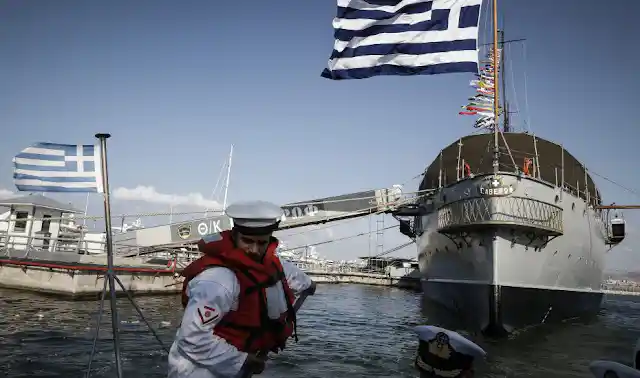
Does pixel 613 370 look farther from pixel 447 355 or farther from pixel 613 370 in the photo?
pixel 447 355

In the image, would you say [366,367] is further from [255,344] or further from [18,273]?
[18,273]

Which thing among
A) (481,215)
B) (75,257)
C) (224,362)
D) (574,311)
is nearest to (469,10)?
(481,215)

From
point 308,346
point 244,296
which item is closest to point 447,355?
point 244,296

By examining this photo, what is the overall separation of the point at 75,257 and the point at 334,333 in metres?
12.9

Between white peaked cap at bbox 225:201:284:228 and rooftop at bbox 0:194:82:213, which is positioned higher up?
rooftop at bbox 0:194:82:213

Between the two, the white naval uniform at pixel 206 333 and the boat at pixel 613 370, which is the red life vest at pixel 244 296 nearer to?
the white naval uniform at pixel 206 333

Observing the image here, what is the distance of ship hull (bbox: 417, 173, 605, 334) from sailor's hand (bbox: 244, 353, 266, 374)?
11.9m

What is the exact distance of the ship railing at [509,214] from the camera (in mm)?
13141

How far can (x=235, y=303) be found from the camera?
251 cm

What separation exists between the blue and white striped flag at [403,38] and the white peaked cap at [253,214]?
8109 mm

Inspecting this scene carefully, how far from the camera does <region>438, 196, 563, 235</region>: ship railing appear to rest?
1314 centimetres

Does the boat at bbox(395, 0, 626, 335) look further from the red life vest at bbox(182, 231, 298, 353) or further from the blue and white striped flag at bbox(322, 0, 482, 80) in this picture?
the red life vest at bbox(182, 231, 298, 353)

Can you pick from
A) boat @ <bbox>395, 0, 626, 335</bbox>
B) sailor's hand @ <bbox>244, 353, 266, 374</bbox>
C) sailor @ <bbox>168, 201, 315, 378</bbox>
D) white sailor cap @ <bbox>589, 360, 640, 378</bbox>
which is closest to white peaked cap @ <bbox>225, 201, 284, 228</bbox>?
sailor @ <bbox>168, 201, 315, 378</bbox>

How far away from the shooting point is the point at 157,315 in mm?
13562
